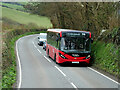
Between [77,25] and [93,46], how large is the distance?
10984mm

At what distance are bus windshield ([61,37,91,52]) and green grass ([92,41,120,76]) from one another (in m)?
1.26

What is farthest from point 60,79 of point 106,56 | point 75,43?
point 75,43

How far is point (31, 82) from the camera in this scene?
16.6 metres

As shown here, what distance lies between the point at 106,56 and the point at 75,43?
111 inches

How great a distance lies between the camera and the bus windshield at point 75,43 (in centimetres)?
2334

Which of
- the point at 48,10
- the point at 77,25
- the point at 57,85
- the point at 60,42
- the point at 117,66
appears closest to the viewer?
the point at 57,85

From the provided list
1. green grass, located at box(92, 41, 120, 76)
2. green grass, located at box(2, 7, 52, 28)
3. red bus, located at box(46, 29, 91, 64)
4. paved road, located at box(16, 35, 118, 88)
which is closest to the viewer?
paved road, located at box(16, 35, 118, 88)

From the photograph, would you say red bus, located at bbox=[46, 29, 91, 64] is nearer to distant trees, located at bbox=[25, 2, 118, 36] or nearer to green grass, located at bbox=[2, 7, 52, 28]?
distant trees, located at bbox=[25, 2, 118, 36]

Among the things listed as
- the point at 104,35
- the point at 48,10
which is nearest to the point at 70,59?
the point at 104,35

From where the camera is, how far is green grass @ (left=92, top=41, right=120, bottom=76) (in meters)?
20.1

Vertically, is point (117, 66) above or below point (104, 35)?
below

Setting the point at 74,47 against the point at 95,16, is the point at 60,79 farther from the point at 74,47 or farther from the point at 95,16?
the point at 95,16

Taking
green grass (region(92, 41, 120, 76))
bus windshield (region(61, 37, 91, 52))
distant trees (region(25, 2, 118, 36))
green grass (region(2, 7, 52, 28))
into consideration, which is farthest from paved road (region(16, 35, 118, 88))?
green grass (region(2, 7, 52, 28))

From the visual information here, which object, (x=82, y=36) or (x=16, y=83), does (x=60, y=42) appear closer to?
(x=82, y=36)
